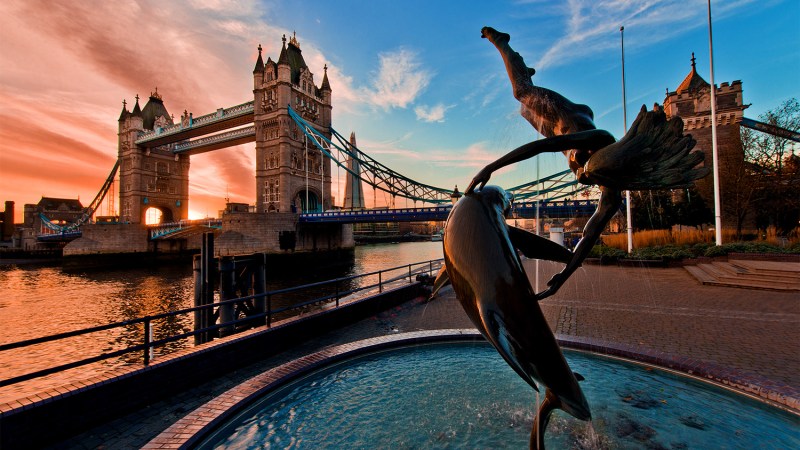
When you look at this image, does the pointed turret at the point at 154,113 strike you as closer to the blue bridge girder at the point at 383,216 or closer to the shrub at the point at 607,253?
the blue bridge girder at the point at 383,216

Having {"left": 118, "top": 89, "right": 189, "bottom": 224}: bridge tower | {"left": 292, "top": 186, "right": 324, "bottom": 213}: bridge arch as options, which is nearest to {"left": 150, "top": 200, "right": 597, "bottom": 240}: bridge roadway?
{"left": 292, "top": 186, "right": 324, "bottom": 213}: bridge arch

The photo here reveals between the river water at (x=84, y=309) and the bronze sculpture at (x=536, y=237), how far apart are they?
8.82 metres

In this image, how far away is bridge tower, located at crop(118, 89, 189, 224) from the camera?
2152 inches

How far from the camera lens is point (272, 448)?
2.90 m

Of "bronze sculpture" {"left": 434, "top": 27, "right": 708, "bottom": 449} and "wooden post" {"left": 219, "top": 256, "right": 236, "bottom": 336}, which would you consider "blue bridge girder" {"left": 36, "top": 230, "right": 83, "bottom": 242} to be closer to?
"wooden post" {"left": 219, "top": 256, "right": 236, "bottom": 336}

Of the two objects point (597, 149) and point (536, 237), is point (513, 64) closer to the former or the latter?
point (597, 149)

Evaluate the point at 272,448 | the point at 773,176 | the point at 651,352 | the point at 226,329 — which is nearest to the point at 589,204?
the point at 773,176

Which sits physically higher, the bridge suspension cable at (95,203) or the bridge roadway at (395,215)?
the bridge suspension cable at (95,203)

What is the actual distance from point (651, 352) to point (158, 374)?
6.43 m

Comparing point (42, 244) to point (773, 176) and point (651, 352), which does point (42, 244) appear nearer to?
point (651, 352)

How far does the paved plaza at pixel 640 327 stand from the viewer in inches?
155

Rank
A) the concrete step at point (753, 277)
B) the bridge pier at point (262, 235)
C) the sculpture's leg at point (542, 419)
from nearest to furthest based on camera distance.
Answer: the sculpture's leg at point (542, 419) → the concrete step at point (753, 277) → the bridge pier at point (262, 235)

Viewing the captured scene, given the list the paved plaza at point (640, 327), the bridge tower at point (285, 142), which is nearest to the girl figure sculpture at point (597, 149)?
the paved plaza at point (640, 327)

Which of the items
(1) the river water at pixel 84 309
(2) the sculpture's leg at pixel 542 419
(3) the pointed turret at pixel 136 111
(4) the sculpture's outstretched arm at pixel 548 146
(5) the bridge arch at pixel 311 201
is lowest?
(1) the river water at pixel 84 309
